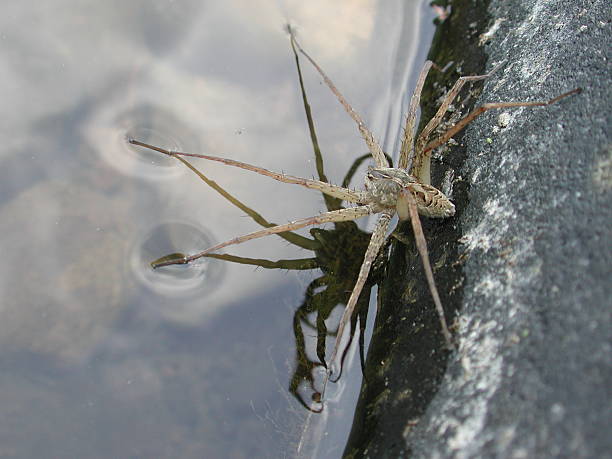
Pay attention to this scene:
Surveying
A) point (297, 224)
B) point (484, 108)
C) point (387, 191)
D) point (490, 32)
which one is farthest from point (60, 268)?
point (490, 32)

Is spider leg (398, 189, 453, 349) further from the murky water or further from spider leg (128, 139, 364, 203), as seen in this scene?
the murky water

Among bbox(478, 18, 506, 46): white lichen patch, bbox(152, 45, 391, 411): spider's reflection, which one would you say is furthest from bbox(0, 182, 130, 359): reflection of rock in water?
bbox(478, 18, 506, 46): white lichen patch

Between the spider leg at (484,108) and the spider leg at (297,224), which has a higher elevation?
the spider leg at (297,224)

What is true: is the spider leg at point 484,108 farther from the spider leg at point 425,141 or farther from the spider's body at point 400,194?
the spider's body at point 400,194

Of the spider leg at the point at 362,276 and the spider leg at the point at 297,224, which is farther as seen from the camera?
the spider leg at the point at 297,224

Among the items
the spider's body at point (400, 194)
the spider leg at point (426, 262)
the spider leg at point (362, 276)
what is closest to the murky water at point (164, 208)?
the spider leg at point (362, 276)

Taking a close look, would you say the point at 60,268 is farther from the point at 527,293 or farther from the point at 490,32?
the point at 490,32

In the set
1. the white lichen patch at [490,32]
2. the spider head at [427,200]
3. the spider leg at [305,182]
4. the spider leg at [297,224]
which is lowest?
the spider head at [427,200]
